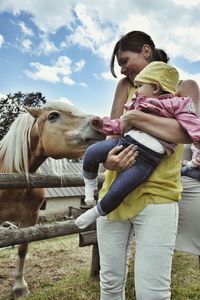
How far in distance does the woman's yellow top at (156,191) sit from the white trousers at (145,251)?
3cm

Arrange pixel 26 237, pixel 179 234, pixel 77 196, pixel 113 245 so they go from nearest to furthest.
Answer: pixel 113 245 < pixel 179 234 < pixel 26 237 < pixel 77 196

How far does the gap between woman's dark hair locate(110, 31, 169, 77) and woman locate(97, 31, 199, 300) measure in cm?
68

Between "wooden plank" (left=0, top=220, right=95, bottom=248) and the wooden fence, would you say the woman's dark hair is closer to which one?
the wooden fence

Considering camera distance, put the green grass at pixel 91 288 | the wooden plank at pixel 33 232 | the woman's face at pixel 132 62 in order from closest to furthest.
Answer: the woman's face at pixel 132 62 < the wooden plank at pixel 33 232 < the green grass at pixel 91 288

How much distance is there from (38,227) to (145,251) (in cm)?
176

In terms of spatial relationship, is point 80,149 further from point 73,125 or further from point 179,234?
point 179,234

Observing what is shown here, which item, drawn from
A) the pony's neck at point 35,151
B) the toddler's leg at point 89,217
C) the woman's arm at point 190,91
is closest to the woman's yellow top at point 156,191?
the toddler's leg at point 89,217

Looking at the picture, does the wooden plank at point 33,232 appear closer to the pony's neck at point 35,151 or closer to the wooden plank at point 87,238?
the wooden plank at point 87,238

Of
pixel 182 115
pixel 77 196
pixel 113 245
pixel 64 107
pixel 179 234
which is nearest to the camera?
pixel 182 115

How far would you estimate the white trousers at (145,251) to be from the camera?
1.51 m

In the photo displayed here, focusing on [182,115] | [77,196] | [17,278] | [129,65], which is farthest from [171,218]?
[77,196]

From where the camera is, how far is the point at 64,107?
10.4ft

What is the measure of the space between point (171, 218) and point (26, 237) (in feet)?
5.88

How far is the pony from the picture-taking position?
9.88 ft
